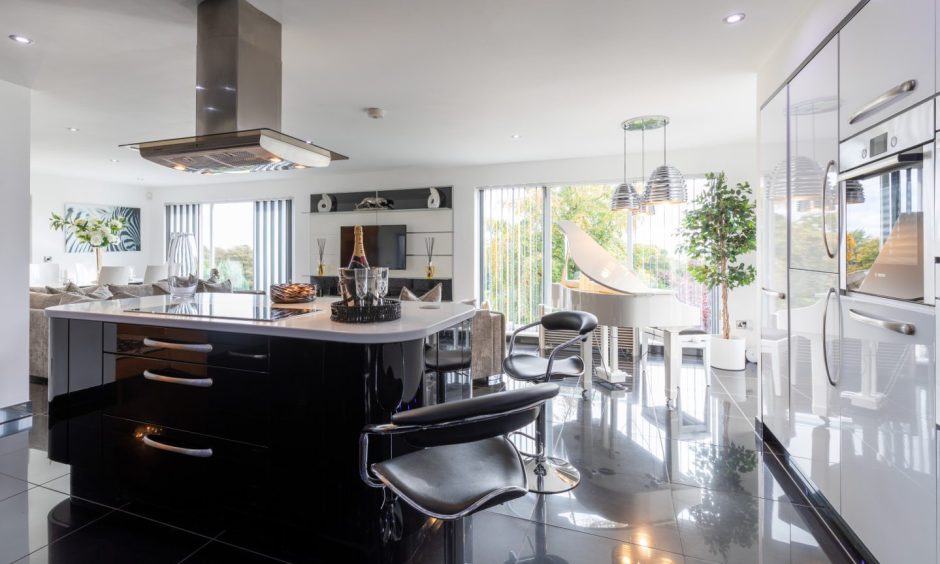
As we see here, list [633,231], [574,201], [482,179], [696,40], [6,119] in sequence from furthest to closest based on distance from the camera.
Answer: [574,201] → [482,179] → [633,231] → [6,119] → [696,40]

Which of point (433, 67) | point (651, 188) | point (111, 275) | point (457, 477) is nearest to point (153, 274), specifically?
point (111, 275)

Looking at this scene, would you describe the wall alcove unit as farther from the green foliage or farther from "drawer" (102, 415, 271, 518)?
"drawer" (102, 415, 271, 518)

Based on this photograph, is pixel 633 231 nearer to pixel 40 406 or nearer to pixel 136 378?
pixel 136 378

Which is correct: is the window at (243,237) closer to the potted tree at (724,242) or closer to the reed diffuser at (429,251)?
the reed diffuser at (429,251)

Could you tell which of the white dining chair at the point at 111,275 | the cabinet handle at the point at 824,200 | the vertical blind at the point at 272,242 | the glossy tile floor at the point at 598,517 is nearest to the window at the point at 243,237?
the vertical blind at the point at 272,242

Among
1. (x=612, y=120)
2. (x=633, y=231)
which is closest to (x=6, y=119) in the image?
(x=612, y=120)

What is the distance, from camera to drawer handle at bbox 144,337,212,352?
1.89m

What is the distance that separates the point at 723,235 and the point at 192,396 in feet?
16.0

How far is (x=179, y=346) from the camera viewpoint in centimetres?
194

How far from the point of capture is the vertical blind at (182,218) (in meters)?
8.66

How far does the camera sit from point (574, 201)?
721cm

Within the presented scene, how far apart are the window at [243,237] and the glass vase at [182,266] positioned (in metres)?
5.46

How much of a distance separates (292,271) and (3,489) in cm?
569

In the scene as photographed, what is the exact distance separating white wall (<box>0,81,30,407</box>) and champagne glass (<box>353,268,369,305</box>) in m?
3.28
